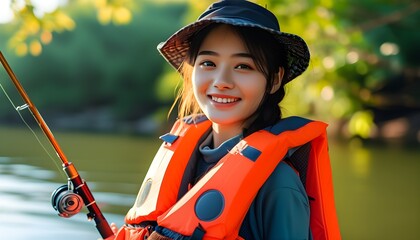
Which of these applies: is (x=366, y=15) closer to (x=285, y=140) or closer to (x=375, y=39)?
(x=375, y=39)

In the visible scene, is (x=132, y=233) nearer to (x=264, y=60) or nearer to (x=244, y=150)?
(x=244, y=150)

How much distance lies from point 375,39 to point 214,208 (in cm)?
867

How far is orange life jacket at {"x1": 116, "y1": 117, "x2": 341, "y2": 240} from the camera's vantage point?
178cm

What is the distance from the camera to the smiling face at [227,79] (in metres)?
1.83

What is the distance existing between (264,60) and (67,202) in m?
0.70

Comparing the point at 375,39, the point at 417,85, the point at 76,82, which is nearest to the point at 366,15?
the point at 375,39

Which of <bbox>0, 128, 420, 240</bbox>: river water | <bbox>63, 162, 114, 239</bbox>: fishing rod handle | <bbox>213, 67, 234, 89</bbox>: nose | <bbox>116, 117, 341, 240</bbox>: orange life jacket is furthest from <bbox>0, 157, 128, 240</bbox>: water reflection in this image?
<bbox>213, 67, 234, 89</bbox>: nose

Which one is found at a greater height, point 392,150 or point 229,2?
point 229,2

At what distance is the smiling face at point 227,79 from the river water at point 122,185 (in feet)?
5.50

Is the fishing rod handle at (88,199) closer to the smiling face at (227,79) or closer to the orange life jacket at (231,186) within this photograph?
the orange life jacket at (231,186)

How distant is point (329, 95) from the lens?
636 cm

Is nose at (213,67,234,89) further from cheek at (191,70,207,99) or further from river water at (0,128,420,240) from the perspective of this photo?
river water at (0,128,420,240)

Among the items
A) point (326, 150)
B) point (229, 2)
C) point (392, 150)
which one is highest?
point (229, 2)

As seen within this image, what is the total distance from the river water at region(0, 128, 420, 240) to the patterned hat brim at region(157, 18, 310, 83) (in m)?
1.49
